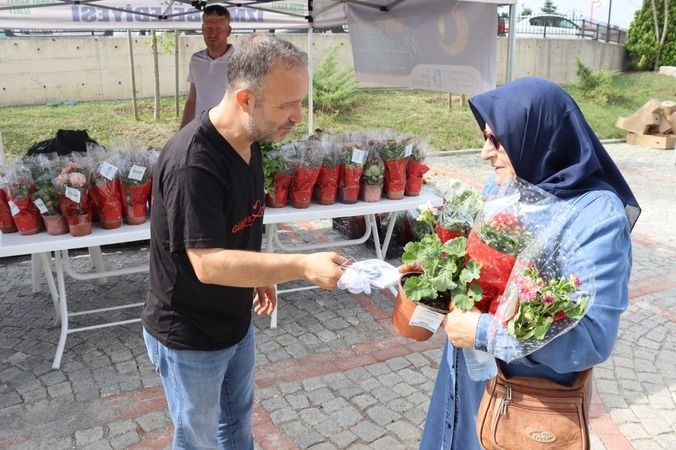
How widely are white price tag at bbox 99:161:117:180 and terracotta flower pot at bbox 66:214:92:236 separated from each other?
11.0 inches

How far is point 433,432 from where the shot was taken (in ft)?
6.98

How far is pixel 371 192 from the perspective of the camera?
13.9 feet

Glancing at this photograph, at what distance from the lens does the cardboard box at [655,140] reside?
12023mm

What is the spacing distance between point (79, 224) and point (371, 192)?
6.74 ft

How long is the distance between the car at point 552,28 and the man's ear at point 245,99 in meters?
22.5

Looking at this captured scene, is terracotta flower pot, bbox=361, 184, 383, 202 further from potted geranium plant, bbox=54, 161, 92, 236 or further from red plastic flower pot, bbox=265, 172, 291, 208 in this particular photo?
potted geranium plant, bbox=54, 161, 92, 236

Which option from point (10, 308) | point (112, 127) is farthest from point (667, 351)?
point (112, 127)

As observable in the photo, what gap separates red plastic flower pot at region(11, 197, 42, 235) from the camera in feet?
11.0

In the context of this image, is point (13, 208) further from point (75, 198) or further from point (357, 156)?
point (357, 156)

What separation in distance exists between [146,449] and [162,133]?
1040 centimetres

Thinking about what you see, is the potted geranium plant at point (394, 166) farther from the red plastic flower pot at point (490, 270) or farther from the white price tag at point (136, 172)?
the red plastic flower pot at point (490, 270)

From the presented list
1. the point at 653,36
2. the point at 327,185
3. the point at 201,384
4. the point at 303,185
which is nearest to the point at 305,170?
the point at 303,185

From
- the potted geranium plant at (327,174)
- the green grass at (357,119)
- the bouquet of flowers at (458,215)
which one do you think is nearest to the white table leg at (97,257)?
the potted geranium plant at (327,174)

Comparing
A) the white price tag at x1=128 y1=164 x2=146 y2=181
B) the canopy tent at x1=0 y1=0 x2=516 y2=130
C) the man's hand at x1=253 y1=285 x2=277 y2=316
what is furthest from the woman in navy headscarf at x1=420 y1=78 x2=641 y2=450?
the canopy tent at x1=0 y1=0 x2=516 y2=130
